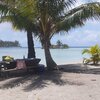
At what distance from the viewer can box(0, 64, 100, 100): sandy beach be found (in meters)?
9.70

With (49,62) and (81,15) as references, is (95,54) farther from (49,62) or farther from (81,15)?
(81,15)

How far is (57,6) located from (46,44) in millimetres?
1963

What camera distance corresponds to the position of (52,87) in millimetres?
11016

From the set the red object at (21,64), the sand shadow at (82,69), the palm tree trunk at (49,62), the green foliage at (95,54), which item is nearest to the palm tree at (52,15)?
the palm tree trunk at (49,62)

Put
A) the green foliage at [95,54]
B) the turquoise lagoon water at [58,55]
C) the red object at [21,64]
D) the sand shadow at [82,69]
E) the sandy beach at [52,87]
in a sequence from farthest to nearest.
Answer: the turquoise lagoon water at [58,55] → the green foliage at [95,54] → the sand shadow at [82,69] → the red object at [21,64] → the sandy beach at [52,87]

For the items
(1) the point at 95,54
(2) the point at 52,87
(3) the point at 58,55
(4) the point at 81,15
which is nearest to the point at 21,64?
(4) the point at 81,15

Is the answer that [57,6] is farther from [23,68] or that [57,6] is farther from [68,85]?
[68,85]

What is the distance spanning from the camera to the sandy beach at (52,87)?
9.70 m

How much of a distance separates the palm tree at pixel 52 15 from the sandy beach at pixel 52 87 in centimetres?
291

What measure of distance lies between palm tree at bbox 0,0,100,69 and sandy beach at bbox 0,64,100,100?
291 centimetres

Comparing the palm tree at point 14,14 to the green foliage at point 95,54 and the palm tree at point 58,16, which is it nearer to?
the palm tree at point 58,16

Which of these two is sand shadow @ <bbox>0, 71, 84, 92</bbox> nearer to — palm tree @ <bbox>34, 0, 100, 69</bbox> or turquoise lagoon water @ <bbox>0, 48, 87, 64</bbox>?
palm tree @ <bbox>34, 0, 100, 69</bbox>

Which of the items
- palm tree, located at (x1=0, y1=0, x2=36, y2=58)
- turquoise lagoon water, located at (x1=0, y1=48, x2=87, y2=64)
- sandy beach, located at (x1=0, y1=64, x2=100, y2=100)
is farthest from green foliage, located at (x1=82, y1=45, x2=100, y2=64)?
turquoise lagoon water, located at (x1=0, y1=48, x2=87, y2=64)

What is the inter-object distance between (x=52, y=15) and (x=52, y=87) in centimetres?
506
